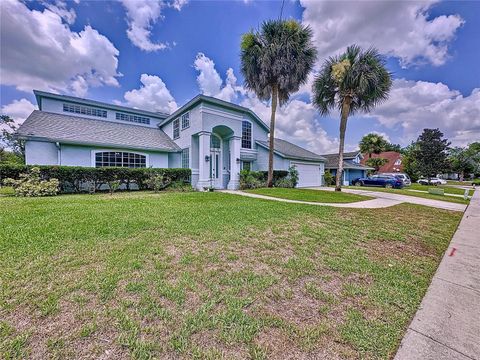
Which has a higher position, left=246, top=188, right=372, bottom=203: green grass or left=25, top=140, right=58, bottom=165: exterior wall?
left=25, top=140, right=58, bottom=165: exterior wall

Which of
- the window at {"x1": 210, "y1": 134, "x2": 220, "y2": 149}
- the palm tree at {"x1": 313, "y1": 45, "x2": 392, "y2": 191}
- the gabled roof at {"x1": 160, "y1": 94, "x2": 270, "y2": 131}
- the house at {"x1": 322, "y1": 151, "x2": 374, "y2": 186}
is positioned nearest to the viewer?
the palm tree at {"x1": 313, "y1": 45, "x2": 392, "y2": 191}

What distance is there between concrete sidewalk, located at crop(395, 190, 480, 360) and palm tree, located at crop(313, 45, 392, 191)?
43.0ft

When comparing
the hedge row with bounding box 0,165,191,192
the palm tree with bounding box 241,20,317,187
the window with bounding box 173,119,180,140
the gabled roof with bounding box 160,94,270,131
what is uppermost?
the palm tree with bounding box 241,20,317,187

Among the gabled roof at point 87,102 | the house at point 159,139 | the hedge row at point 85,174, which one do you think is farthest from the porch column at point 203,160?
the gabled roof at point 87,102

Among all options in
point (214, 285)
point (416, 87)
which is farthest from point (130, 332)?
point (416, 87)

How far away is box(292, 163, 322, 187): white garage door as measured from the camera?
824 inches

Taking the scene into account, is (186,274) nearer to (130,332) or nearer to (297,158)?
(130,332)

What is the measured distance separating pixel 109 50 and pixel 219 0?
9.69 meters

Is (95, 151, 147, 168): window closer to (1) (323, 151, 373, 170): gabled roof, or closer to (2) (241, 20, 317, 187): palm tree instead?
(2) (241, 20, 317, 187): palm tree

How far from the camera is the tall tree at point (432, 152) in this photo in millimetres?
32281

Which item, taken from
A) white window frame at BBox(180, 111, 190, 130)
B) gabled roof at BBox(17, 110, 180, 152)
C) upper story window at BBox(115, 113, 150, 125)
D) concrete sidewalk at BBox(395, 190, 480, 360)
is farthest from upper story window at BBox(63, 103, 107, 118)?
concrete sidewalk at BBox(395, 190, 480, 360)

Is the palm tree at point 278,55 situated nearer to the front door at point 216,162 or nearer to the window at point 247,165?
the front door at point 216,162

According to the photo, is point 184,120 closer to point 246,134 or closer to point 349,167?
point 246,134

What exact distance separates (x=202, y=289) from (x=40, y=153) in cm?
1570
